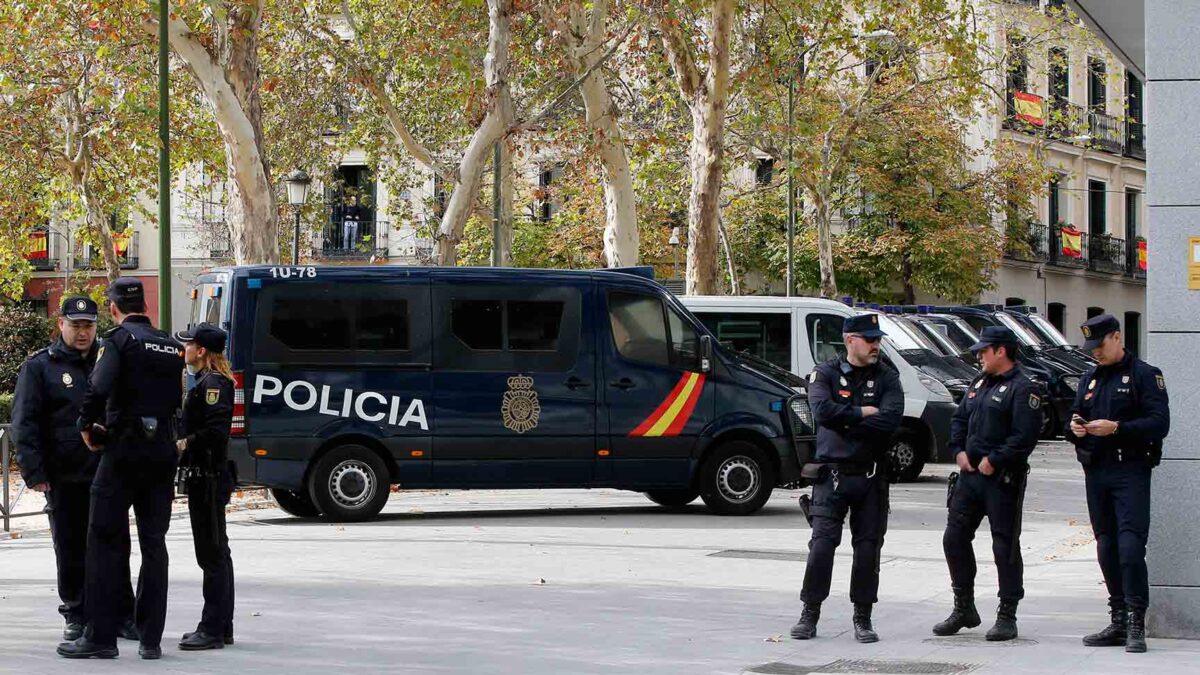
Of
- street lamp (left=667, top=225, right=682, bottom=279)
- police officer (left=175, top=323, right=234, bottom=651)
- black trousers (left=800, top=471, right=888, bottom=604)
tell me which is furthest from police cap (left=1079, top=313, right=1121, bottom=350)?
street lamp (left=667, top=225, right=682, bottom=279)

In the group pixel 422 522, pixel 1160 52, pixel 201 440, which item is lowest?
pixel 422 522

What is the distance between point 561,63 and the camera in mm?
28906

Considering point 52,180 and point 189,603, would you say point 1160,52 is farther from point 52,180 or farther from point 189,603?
point 52,180

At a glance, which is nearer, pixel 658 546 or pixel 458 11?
pixel 658 546

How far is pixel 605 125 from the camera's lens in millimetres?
26844

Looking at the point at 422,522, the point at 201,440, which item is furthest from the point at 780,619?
the point at 422,522

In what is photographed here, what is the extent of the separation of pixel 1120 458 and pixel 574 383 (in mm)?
8040

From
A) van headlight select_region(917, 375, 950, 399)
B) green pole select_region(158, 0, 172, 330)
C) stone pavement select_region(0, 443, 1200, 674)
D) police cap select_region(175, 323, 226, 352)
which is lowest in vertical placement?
stone pavement select_region(0, 443, 1200, 674)

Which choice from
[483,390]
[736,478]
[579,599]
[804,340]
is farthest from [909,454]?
[579,599]

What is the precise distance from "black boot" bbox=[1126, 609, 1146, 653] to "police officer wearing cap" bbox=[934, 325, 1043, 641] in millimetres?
630

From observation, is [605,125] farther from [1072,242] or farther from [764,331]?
[1072,242]

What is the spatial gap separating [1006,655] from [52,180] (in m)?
27.0

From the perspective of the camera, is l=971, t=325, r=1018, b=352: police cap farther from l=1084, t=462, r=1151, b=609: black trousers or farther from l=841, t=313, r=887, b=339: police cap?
l=1084, t=462, r=1151, b=609: black trousers

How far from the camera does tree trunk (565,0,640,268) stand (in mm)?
25453
